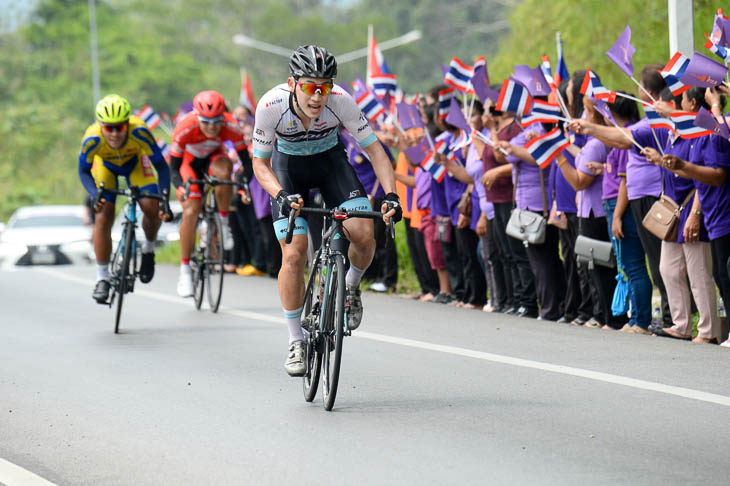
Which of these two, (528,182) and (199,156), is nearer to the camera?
(528,182)

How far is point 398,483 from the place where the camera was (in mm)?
6340

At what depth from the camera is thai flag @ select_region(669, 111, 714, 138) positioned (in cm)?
1071

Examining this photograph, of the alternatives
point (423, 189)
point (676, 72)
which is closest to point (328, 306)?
point (676, 72)

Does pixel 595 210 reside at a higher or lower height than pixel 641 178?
lower

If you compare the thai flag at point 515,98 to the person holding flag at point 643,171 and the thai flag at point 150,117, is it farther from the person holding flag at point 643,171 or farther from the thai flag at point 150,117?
the thai flag at point 150,117

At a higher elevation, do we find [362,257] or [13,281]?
[362,257]

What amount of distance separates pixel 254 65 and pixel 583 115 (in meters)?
77.3

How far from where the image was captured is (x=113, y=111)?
1309 centimetres

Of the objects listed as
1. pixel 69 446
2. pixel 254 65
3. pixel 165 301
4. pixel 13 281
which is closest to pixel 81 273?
pixel 13 281

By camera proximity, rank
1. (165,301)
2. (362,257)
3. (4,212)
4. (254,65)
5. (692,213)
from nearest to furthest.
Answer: (362,257) < (692,213) < (165,301) < (4,212) < (254,65)

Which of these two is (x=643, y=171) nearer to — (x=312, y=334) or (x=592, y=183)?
(x=592, y=183)

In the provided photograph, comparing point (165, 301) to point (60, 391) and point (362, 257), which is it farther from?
point (362, 257)

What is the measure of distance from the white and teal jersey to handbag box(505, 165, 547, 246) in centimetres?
465

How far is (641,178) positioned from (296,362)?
4480 millimetres
